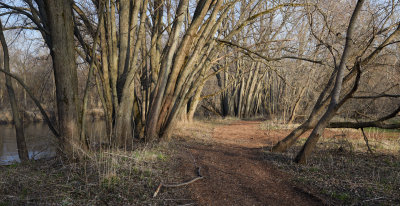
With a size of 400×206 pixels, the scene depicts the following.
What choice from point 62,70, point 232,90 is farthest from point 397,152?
point 232,90

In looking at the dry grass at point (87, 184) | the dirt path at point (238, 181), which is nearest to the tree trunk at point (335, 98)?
the dirt path at point (238, 181)

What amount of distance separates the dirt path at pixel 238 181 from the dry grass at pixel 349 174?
11.7 inches

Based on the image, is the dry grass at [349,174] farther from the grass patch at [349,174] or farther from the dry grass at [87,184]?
the dry grass at [87,184]

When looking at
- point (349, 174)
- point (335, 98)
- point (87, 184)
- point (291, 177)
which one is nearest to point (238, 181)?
point (291, 177)

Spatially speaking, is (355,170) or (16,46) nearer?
(355,170)

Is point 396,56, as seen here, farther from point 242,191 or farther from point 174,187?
point 174,187

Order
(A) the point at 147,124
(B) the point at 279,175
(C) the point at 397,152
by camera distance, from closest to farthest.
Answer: (B) the point at 279,175
(C) the point at 397,152
(A) the point at 147,124

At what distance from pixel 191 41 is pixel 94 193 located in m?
5.86

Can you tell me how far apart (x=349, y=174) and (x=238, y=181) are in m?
2.06

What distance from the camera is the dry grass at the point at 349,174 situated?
378cm

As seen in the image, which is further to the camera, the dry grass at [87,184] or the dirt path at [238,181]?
the dirt path at [238,181]

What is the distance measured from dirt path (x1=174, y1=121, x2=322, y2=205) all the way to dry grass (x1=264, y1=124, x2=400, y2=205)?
0.98ft

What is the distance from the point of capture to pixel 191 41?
331 inches

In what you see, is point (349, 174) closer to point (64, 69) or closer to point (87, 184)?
point (87, 184)
